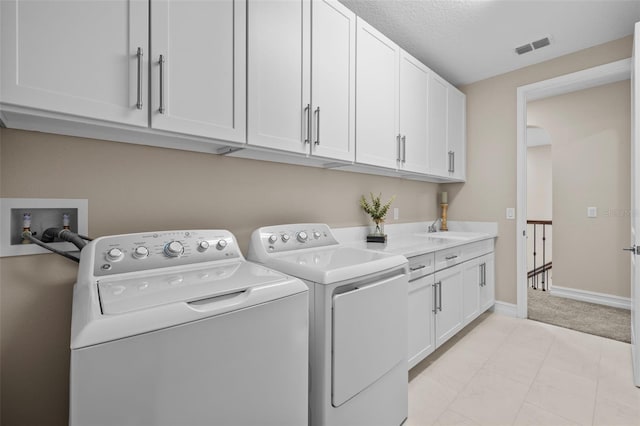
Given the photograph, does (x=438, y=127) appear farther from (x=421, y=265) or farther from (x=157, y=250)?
(x=157, y=250)

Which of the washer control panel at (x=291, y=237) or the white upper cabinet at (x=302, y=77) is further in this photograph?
the washer control panel at (x=291, y=237)

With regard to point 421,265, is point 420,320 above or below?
below

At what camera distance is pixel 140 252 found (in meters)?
1.16

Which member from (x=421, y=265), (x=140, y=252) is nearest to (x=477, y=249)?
(x=421, y=265)

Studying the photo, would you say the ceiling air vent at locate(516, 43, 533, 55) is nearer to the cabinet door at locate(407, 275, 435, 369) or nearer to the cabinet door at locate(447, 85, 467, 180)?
the cabinet door at locate(447, 85, 467, 180)

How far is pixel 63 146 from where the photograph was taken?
120 cm

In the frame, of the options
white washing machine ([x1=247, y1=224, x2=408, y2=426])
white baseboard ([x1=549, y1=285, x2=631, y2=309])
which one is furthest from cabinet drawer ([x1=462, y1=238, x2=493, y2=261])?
white baseboard ([x1=549, y1=285, x2=631, y2=309])

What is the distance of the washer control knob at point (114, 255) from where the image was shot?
3.62ft

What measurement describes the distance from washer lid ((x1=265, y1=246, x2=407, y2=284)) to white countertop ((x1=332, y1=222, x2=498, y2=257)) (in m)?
0.34

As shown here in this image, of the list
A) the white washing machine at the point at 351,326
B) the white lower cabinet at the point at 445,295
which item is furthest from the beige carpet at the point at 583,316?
the white washing machine at the point at 351,326

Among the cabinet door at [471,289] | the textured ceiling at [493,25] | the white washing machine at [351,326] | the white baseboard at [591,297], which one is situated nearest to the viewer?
the white washing machine at [351,326]

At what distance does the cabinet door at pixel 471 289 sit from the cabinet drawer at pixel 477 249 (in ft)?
0.19

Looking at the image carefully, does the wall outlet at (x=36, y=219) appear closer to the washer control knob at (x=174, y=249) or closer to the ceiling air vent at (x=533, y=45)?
the washer control knob at (x=174, y=249)

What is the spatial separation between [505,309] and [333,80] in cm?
286
